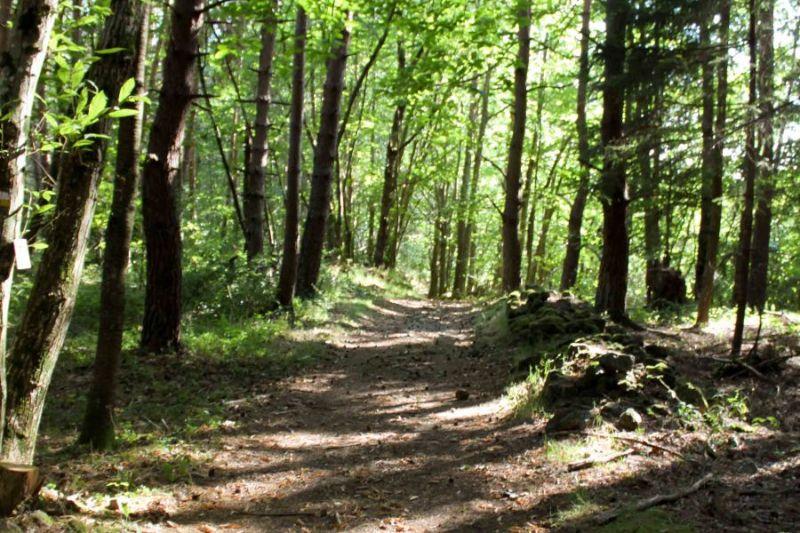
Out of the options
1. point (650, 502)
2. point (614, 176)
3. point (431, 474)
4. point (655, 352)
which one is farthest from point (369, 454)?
point (614, 176)

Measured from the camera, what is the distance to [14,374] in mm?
4086

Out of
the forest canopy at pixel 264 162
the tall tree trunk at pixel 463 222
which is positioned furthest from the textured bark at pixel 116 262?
the tall tree trunk at pixel 463 222

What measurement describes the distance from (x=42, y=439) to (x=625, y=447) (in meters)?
5.21

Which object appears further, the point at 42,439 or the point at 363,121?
the point at 363,121

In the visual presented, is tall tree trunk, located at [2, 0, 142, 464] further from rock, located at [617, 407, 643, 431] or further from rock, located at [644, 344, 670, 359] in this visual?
rock, located at [644, 344, 670, 359]

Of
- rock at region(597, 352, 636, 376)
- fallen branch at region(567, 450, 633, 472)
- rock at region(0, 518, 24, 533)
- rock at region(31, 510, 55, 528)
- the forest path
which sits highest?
rock at region(597, 352, 636, 376)

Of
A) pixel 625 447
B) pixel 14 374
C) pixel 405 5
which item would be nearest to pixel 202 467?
pixel 14 374

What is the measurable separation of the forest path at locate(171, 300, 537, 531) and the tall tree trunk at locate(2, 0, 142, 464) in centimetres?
127

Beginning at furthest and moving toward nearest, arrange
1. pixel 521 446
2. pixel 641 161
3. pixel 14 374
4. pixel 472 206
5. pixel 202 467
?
pixel 472 206 < pixel 641 161 < pixel 521 446 < pixel 202 467 < pixel 14 374

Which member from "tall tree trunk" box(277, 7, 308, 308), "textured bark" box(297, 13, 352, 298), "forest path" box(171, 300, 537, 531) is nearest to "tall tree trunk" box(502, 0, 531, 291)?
"textured bark" box(297, 13, 352, 298)

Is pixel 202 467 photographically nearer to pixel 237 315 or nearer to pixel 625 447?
pixel 625 447

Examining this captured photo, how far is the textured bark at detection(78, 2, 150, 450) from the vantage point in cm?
491

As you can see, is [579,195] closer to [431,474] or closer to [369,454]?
[369,454]

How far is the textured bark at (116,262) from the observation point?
16.1 ft
